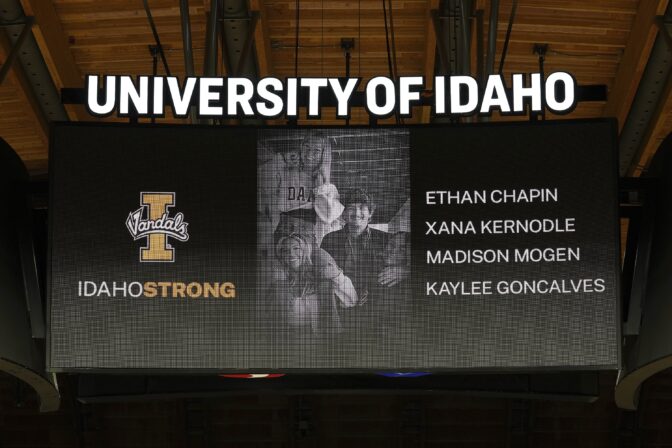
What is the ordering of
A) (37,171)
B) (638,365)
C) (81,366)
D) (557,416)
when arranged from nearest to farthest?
1. (81,366)
2. (638,365)
3. (37,171)
4. (557,416)

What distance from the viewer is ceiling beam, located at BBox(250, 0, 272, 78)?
15.5 m

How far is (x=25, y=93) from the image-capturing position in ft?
53.9

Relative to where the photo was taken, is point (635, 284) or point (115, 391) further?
point (115, 391)

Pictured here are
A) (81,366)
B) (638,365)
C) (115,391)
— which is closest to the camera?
(81,366)

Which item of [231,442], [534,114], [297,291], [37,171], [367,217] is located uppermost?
[37,171]

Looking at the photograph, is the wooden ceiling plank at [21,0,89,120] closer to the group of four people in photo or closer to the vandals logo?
the vandals logo

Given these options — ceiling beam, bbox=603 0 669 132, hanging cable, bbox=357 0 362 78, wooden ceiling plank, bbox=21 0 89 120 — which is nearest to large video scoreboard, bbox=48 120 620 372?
ceiling beam, bbox=603 0 669 132

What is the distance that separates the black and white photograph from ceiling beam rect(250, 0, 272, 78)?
6094 mm

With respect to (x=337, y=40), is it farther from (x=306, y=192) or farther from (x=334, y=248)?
(x=334, y=248)

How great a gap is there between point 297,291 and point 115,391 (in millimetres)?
2747

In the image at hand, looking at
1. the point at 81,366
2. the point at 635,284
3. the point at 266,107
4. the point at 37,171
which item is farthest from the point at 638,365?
the point at 37,171

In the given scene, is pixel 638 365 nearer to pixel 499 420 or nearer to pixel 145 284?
pixel 145 284

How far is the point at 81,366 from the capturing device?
921 centimetres

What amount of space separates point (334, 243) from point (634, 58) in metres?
7.87
